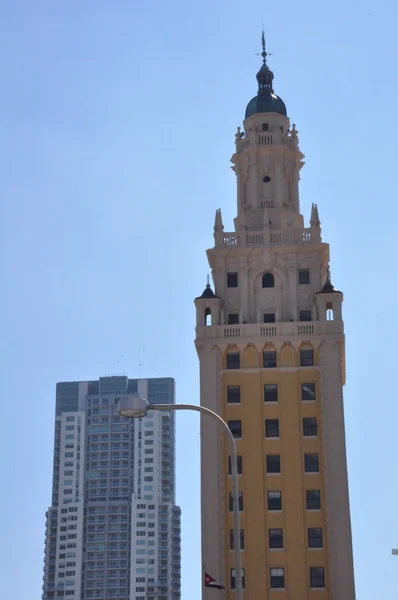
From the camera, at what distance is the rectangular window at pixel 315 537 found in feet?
243

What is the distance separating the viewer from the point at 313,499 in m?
75.4

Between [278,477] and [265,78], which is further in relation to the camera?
[265,78]

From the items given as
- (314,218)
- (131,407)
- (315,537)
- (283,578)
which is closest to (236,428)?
(315,537)

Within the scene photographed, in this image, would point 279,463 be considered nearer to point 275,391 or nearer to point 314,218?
→ point 275,391

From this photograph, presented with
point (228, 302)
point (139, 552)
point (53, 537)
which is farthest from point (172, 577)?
point (228, 302)

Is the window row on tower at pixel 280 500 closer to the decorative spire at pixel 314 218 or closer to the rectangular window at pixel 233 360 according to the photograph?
the rectangular window at pixel 233 360

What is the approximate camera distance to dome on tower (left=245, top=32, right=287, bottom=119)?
90.9 m

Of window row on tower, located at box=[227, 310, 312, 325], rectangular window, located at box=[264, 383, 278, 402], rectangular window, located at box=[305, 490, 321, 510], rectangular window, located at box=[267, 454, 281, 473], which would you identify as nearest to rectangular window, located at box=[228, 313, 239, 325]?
window row on tower, located at box=[227, 310, 312, 325]

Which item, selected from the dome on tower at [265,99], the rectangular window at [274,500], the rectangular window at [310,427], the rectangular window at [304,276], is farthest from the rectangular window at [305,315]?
the dome on tower at [265,99]

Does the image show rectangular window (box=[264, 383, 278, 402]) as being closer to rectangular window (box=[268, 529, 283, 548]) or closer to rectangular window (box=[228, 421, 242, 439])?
rectangular window (box=[228, 421, 242, 439])

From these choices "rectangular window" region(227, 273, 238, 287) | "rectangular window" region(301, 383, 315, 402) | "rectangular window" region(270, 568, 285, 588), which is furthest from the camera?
"rectangular window" region(227, 273, 238, 287)

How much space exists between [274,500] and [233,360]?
11.3 metres

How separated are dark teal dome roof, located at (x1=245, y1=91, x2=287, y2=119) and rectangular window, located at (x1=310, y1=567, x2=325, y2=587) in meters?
39.5

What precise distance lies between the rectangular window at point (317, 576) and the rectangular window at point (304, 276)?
22.9 meters
